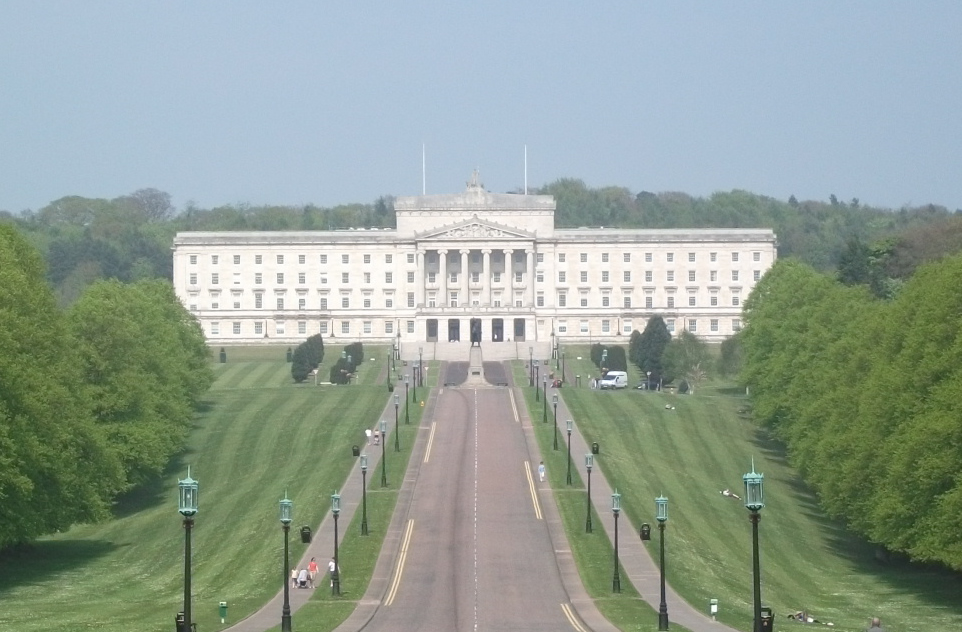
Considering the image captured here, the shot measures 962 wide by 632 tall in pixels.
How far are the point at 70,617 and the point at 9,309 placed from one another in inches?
729

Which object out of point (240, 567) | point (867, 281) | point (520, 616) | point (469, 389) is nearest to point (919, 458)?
point (520, 616)

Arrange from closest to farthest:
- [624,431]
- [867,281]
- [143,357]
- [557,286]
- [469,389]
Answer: [143,357] < [624,431] < [469,389] < [867,281] < [557,286]

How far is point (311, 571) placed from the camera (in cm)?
6222

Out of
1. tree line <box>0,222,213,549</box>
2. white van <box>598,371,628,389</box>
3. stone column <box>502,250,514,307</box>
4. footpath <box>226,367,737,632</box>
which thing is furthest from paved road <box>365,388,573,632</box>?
stone column <box>502,250,514,307</box>

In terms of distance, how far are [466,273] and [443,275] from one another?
2291mm

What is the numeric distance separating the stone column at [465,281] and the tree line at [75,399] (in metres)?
67.5

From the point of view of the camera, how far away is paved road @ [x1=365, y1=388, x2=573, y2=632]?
178ft

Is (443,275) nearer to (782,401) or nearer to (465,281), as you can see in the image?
(465,281)

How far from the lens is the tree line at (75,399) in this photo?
65500mm

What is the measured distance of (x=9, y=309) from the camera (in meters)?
69.5

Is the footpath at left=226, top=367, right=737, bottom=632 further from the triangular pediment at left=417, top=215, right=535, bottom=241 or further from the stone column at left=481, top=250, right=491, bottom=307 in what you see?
the triangular pediment at left=417, top=215, right=535, bottom=241

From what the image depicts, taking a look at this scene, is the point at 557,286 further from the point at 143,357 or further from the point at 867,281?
the point at 143,357

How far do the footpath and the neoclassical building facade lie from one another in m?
79.7

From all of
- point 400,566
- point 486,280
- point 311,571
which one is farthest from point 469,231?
point 311,571
